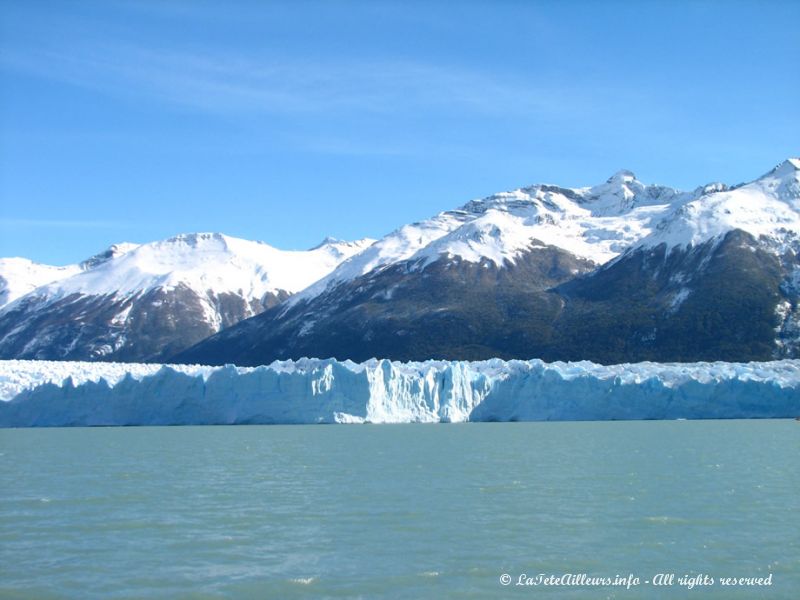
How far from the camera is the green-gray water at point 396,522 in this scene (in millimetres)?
17234

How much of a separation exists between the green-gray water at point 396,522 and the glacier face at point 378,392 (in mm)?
24840

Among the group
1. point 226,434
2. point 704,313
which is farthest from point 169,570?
point 704,313

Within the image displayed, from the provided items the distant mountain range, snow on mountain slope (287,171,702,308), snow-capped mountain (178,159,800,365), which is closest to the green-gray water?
snow-capped mountain (178,159,800,365)

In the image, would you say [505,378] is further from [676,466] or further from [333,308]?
[333,308]

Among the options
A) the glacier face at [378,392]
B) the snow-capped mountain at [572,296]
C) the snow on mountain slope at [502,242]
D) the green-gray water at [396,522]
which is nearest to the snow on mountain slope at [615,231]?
the snow on mountain slope at [502,242]

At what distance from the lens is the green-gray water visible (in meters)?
17.2

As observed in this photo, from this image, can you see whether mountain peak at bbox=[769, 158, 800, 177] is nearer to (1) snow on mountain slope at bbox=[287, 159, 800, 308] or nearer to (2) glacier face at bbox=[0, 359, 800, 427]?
(1) snow on mountain slope at bbox=[287, 159, 800, 308]

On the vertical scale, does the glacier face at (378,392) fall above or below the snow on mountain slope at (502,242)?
below

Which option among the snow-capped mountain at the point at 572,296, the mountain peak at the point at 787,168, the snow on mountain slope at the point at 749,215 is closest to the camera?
the snow-capped mountain at the point at 572,296

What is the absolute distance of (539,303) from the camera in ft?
447

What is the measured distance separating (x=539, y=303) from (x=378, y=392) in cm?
7262

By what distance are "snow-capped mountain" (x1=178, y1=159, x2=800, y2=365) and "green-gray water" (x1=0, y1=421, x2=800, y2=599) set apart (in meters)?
74.6

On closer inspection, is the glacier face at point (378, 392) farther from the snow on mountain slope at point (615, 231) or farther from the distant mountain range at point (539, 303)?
the snow on mountain slope at point (615, 231)

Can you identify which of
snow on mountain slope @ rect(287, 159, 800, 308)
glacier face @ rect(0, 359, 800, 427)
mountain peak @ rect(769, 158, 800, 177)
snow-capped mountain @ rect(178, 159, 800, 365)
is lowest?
glacier face @ rect(0, 359, 800, 427)
